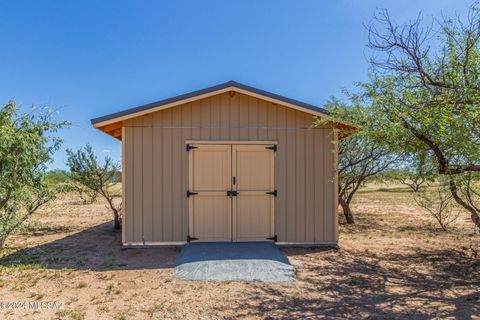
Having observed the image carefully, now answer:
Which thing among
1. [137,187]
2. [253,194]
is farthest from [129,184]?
[253,194]

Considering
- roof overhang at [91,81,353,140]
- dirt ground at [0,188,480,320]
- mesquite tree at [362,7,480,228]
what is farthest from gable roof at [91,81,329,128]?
dirt ground at [0,188,480,320]

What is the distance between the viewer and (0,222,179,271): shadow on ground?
190 inches

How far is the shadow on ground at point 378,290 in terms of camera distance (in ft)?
10.4

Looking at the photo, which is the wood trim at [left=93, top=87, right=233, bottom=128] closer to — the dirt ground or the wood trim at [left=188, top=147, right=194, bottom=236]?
the wood trim at [left=188, top=147, right=194, bottom=236]

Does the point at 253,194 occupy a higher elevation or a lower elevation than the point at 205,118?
lower

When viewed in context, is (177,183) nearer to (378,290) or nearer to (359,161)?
(378,290)

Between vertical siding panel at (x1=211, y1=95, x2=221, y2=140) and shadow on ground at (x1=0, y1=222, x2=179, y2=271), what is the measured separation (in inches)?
91.2

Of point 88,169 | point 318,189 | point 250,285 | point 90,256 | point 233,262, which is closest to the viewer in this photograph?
point 250,285

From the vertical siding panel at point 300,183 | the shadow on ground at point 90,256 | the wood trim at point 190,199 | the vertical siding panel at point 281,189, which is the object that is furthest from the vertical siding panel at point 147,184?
the vertical siding panel at point 300,183

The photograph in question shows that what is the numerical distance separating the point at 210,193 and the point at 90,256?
2.47 m

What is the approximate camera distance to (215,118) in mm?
5805

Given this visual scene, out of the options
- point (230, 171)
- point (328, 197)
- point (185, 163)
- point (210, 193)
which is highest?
point (185, 163)

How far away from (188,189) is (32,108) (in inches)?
111

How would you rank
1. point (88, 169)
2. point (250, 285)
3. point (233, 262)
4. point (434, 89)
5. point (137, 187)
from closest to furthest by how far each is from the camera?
point (434, 89) → point (250, 285) → point (233, 262) → point (137, 187) → point (88, 169)
